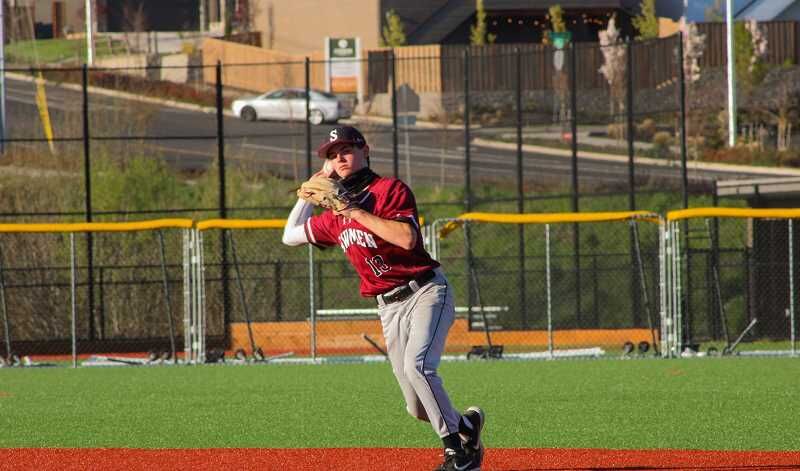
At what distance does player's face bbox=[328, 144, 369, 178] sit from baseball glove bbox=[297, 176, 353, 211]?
170 millimetres

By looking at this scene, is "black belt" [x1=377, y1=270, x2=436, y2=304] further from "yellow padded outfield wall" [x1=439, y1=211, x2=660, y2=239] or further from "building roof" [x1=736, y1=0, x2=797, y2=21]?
"building roof" [x1=736, y1=0, x2=797, y2=21]

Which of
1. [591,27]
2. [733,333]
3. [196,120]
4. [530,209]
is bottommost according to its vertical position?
[733,333]

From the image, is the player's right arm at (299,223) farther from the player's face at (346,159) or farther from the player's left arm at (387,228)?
the player's left arm at (387,228)

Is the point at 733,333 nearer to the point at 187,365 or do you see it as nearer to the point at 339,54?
the point at 187,365

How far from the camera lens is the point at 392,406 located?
1260 centimetres

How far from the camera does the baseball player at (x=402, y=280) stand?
24.7ft

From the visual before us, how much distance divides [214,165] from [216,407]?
19.6m

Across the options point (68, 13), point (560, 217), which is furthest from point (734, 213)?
point (68, 13)

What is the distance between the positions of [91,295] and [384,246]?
15946 millimetres

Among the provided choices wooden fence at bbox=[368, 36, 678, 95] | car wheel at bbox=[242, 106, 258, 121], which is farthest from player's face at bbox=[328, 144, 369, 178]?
car wheel at bbox=[242, 106, 258, 121]

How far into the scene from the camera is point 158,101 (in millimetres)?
38375

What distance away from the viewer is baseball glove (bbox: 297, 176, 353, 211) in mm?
7422

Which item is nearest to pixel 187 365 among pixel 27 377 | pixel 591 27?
pixel 27 377

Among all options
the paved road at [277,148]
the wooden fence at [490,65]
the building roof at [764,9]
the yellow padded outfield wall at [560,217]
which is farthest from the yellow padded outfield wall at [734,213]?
the building roof at [764,9]
